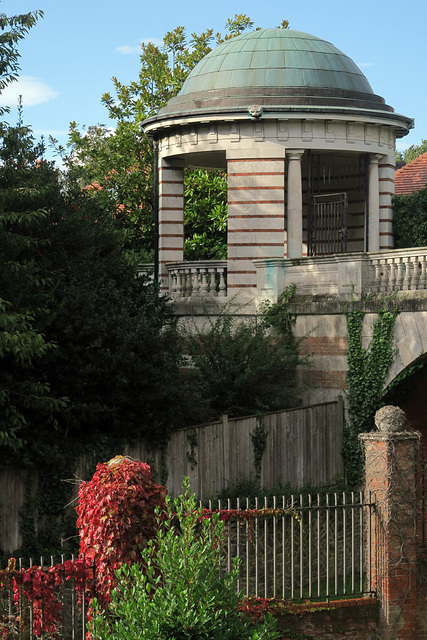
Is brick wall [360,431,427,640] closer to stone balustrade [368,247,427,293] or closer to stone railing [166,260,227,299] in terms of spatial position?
stone balustrade [368,247,427,293]

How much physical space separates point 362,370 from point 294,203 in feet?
17.9

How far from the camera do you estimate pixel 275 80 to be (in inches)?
890

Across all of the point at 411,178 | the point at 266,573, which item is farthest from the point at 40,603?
the point at 411,178

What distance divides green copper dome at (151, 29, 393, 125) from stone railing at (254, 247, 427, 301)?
13.0 feet

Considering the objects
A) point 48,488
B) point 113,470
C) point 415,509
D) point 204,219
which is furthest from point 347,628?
point 204,219

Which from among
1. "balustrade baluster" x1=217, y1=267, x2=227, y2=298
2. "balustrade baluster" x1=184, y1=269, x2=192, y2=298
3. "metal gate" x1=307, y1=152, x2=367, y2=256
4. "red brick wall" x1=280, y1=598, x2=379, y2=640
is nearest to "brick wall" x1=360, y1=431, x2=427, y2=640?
"red brick wall" x1=280, y1=598, x2=379, y2=640

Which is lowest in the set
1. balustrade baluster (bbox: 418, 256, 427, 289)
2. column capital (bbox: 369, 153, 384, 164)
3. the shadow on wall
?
the shadow on wall

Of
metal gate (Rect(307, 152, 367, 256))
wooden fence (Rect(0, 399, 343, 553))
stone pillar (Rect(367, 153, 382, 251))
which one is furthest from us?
metal gate (Rect(307, 152, 367, 256))

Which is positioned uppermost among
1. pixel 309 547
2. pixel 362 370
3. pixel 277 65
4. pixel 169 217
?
pixel 277 65

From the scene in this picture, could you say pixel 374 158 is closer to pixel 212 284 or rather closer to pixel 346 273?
pixel 212 284

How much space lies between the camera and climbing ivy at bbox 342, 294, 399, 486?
17969mm

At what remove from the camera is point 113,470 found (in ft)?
32.8

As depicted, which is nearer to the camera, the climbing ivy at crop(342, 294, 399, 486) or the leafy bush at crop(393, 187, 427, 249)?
the climbing ivy at crop(342, 294, 399, 486)

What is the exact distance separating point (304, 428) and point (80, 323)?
5.44 m
